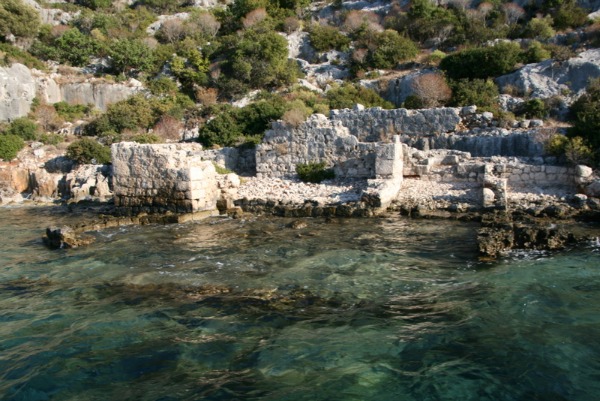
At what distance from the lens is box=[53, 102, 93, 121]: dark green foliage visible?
90.0 feet

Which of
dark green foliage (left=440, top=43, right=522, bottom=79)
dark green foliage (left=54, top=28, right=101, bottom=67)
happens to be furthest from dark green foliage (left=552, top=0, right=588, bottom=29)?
dark green foliage (left=54, top=28, right=101, bottom=67)

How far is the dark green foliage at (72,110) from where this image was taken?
27.4m

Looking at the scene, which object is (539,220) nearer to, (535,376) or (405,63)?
(535,376)

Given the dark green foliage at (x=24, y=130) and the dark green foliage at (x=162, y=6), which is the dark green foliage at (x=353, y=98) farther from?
the dark green foliage at (x=162, y=6)

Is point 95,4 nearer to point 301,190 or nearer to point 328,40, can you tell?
point 328,40

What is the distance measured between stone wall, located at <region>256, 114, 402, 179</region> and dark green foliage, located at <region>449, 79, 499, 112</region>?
25.2 feet

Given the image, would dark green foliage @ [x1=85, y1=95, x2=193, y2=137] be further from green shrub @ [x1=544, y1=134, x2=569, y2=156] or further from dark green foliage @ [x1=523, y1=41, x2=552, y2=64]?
dark green foliage @ [x1=523, y1=41, x2=552, y2=64]

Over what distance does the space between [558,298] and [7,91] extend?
3075cm

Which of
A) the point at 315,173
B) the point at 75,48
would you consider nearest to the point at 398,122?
the point at 315,173

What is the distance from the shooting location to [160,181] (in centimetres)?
1267

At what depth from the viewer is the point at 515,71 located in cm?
2158

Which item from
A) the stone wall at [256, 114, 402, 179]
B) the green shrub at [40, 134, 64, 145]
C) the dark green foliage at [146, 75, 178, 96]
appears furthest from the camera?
the dark green foliage at [146, 75, 178, 96]

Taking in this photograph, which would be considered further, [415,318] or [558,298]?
[558,298]

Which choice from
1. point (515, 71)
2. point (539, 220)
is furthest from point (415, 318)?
point (515, 71)
